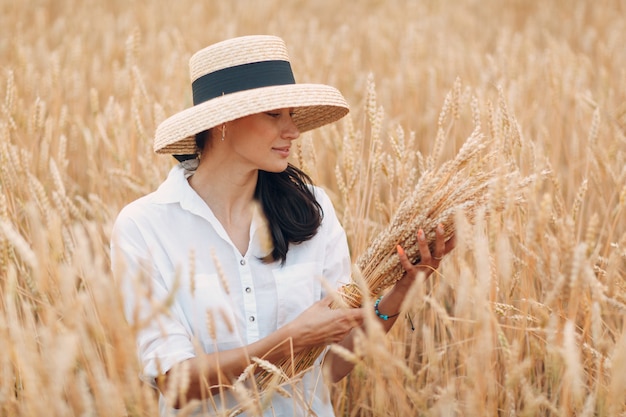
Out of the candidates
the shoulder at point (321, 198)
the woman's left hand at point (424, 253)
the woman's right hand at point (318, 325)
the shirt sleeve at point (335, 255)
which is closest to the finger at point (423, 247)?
the woman's left hand at point (424, 253)

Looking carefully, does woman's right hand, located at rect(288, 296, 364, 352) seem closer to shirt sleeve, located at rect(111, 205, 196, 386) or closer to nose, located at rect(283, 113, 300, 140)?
shirt sleeve, located at rect(111, 205, 196, 386)

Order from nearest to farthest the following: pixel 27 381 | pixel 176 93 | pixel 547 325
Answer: pixel 27 381 < pixel 547 325 < pixel 176 93

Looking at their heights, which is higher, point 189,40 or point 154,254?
point 189,40

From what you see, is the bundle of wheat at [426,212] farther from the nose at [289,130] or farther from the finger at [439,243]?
the nose at [289,130]

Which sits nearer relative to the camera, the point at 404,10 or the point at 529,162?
the point at 529,162

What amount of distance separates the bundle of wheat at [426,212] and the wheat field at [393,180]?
Answer: 38 millimetres

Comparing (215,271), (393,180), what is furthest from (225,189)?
(393,180)

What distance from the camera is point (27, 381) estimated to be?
2.72 ft

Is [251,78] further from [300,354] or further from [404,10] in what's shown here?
[404,10]

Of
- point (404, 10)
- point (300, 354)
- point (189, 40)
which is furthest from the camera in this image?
point (404, 10)

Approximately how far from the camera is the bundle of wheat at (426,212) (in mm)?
1242

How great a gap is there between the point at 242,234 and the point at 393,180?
76cm

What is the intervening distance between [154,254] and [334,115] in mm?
616

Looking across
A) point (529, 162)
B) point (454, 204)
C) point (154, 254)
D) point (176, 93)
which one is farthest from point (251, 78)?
point (176, 93)
